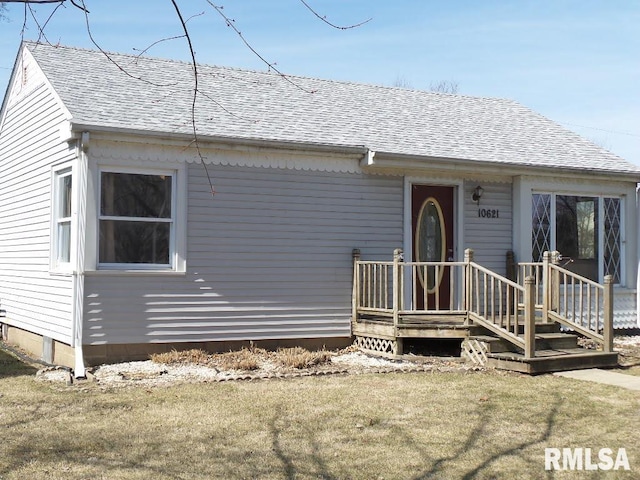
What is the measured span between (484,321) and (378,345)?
65.9 inches

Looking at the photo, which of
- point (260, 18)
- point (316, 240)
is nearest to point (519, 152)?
point (316, 240)

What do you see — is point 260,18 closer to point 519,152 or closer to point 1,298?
point 519,152

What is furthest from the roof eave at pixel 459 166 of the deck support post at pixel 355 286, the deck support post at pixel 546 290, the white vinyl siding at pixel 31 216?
the white vinyl siding at pixel 31 216

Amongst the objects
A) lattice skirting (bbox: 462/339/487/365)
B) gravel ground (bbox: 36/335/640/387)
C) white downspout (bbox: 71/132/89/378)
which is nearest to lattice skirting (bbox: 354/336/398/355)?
gravel ground (bbox: 36/335/640/387)

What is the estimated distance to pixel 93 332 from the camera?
10.4 meters

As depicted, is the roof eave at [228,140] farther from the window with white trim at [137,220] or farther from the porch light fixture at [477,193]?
the porch light fixture at [477,193]

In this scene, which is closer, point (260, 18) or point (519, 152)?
point (260, 18)

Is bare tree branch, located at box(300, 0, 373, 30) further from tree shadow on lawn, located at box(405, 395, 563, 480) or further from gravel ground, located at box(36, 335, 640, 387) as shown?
gravel ground, located at box(36, 335, 640, 387)

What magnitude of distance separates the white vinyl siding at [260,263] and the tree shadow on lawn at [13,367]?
1.09 metres

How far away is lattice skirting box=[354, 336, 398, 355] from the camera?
11.5 meters

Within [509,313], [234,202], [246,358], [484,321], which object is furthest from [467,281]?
[234,202]

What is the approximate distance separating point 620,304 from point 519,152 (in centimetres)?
340

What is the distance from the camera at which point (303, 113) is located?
13195 mm

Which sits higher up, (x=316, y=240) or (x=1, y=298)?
(x=316, y=240)
